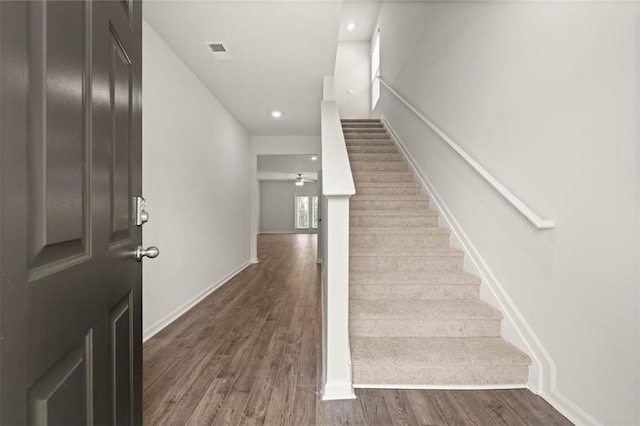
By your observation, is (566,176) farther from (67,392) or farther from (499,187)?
(67,392)

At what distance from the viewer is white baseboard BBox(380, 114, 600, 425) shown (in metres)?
1.59

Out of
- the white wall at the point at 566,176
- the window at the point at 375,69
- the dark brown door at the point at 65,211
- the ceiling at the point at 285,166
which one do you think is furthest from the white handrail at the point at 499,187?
the ceiling at the point at 285,166

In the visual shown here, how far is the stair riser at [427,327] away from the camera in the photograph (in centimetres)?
208

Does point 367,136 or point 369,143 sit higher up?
point 367,136

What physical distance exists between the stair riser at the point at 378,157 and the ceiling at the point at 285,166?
4.49 metres

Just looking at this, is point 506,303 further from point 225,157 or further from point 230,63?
point 225,157

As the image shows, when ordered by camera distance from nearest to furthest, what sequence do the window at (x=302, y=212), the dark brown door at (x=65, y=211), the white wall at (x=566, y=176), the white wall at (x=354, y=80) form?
1. the dark brown door at (x=65, y=211)
2. the white wall at (x=566, y=176)
3. the white wall at (x=354, y=80)
4. the window at (x=302, y=212)

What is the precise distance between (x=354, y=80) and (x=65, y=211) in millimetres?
7643

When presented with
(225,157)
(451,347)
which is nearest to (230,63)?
(225,157)

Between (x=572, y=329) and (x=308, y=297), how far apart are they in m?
2.62

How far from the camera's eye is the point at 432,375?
6.02ft

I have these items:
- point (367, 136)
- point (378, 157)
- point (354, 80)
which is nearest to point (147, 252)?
point (378, 157)

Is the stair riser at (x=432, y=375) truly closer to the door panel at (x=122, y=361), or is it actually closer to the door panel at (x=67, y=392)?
the door panel at (x=122, y=361)

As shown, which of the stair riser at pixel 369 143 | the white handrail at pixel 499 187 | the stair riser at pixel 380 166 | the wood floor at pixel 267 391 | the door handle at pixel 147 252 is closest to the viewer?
the door handle at pixel 147 252
